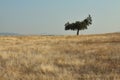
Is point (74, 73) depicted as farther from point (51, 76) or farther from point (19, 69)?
point (19, 69)

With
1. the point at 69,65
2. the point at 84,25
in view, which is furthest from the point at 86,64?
the point at 84,25

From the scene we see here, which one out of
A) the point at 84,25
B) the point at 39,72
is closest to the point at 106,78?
the point at 39,72

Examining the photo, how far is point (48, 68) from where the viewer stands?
15.7m

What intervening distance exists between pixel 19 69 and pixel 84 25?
81530mm

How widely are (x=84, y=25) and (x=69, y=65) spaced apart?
3126 inches

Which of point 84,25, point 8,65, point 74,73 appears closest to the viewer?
point 74,73

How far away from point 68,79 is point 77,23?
278 ft

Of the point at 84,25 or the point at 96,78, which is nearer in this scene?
the point at 96,78

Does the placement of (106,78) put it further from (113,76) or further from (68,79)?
(68,79)

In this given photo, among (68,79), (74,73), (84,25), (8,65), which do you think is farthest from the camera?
(84,25)

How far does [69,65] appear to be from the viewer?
17.6 metres

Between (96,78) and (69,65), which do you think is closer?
(96,78)

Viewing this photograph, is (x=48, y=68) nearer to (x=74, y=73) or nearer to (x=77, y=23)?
(x=74, y=73)

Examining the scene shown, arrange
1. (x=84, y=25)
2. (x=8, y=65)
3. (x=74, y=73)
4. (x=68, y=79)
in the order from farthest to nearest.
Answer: (x=84, y=25) < (x=8, y=65) < (x=74, y=73) < (x=68, y=79)
